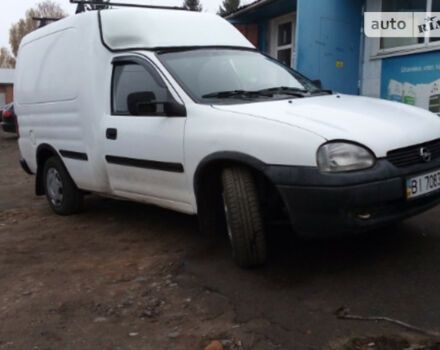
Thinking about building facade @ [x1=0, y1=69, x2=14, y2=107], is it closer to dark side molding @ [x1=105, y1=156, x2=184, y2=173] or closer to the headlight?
dark side molding @ [x1=105, y1=156, x2=184, y2=173]

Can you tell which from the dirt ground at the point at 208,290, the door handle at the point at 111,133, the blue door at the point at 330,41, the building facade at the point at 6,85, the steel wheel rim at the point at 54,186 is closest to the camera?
the dirt ground at the point at 208,290

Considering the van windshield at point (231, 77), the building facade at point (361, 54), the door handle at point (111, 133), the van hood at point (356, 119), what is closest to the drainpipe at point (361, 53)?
the building facade at point (361, 54)

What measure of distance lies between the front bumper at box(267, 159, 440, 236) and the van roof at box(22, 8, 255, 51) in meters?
2.01

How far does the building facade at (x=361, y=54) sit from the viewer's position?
27.1 ft

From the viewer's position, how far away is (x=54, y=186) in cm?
609

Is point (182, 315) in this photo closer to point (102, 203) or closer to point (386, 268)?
point (386, 268)

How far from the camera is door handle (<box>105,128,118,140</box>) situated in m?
4.65

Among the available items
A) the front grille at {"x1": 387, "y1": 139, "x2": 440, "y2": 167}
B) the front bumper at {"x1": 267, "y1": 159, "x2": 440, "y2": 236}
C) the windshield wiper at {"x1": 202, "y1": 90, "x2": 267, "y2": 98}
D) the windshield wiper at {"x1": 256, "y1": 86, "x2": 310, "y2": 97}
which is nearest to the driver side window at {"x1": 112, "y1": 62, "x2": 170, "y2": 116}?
the windshield wiper at {"x1": 202, "y1": 90, "x2": 267, "y2": 98}

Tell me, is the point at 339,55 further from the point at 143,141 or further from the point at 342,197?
the point at 342,197

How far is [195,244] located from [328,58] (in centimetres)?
583

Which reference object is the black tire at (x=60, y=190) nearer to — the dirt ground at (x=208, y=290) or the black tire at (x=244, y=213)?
the dirt ground at (x=208, y=290)

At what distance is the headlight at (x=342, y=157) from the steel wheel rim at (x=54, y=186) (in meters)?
3.65

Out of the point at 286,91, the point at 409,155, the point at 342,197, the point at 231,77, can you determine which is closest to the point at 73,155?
the point at 231,77

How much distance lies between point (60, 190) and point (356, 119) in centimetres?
380
